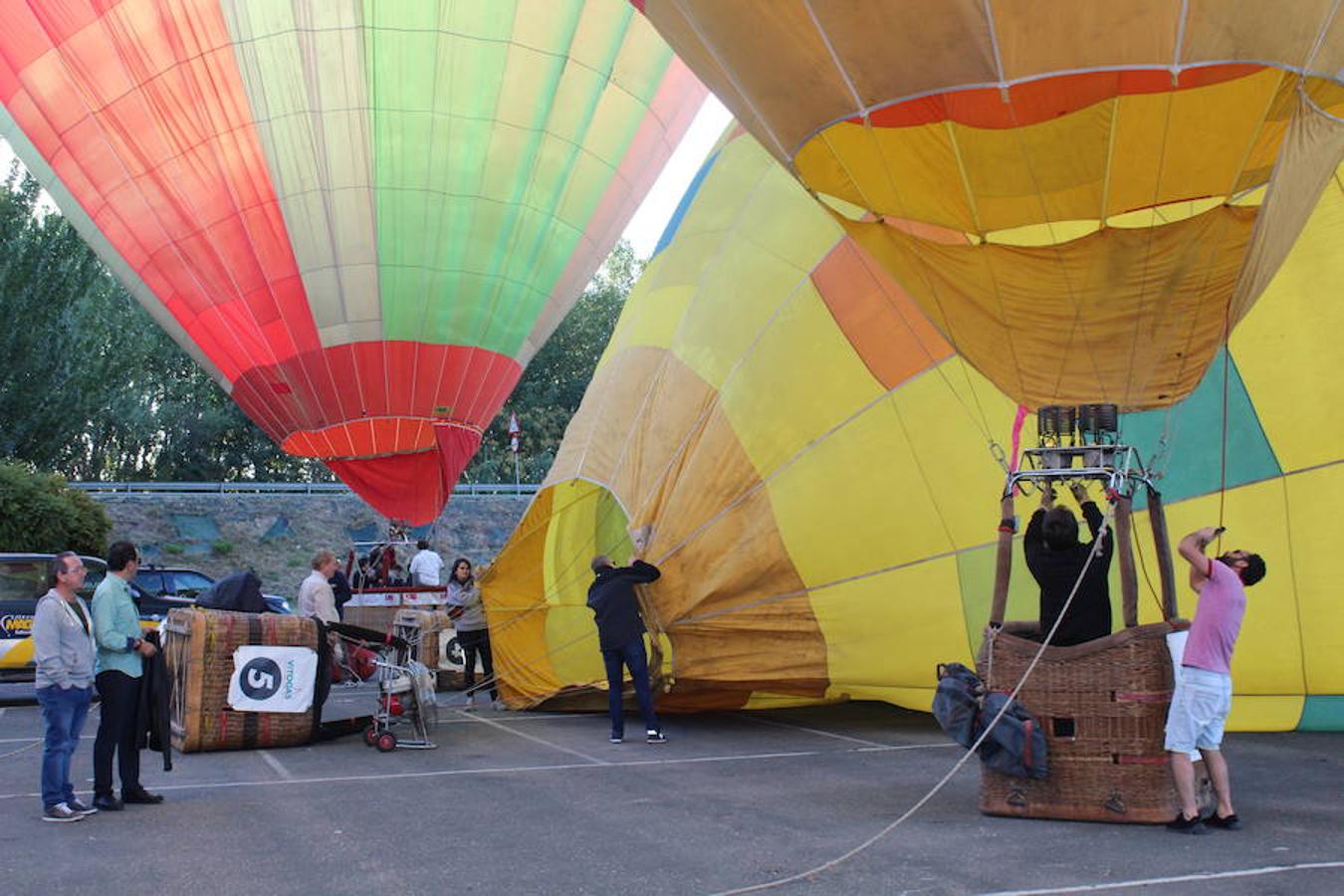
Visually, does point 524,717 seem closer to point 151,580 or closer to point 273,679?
point 273,679

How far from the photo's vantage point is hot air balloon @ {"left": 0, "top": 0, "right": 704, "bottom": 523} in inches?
539

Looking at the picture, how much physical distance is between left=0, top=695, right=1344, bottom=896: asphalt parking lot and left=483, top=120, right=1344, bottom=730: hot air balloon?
1.84 feet

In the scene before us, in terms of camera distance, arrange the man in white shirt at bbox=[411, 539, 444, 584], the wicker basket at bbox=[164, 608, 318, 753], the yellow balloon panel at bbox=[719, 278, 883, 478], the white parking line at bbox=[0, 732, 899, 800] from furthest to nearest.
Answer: the man in white shirt at bbox=[411, 539, 444, 584] < the yellow balloon panel at bbox=[719, 278, 883, 478] < the wicker basket at bbox=[164, 608, 318, 753] < the white parking line at bbox=[0, 732, 899, 800]

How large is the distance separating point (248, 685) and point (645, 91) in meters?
8.93

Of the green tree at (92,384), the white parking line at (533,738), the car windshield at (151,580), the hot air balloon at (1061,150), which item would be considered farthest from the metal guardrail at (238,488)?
the hot air balloon at (1061,150)

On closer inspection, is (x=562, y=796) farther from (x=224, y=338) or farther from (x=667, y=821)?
(x=224, y=338)

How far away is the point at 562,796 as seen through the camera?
6.48 meters

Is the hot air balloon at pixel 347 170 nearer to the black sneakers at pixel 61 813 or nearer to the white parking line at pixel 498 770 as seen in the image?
the white parking line at pixel 498 770

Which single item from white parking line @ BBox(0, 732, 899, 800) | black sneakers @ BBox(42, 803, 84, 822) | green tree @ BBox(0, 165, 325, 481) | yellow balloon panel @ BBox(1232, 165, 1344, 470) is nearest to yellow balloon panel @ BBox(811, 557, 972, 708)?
white parking line @ BBox(0, 732, 899, 800)

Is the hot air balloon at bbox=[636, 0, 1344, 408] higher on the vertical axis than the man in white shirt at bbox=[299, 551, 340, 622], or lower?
higher

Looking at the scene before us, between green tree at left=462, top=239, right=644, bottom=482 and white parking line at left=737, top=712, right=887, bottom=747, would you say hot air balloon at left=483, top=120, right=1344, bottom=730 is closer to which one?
white parking line at left=737, top=712, right=887, bottom=747

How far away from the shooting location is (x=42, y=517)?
19.2 m

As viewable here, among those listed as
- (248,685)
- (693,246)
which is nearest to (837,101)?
(693,246)

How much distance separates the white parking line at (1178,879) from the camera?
442 cm
